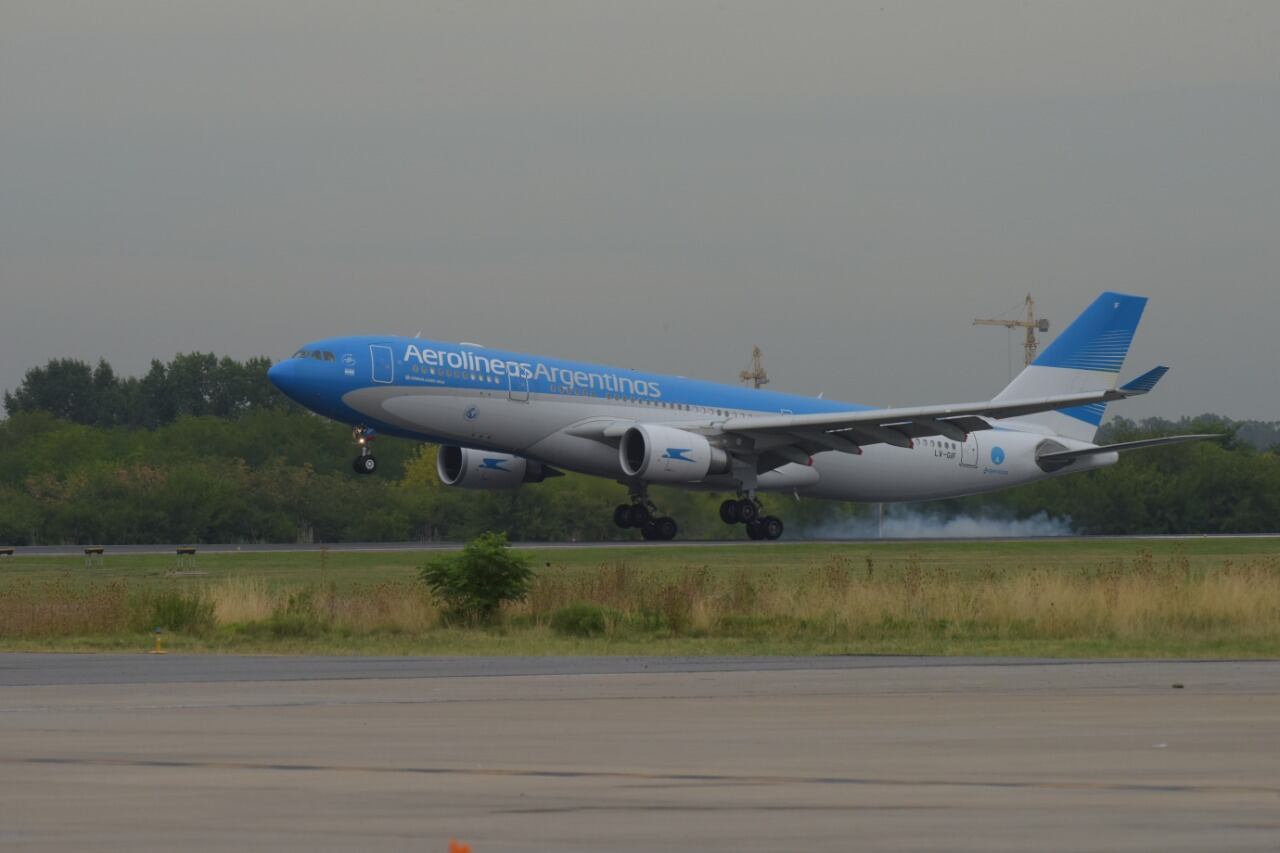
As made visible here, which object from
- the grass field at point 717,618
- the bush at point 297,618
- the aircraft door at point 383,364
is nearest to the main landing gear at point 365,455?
the aircraft door at point 383,364

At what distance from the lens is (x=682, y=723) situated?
14.2 metres

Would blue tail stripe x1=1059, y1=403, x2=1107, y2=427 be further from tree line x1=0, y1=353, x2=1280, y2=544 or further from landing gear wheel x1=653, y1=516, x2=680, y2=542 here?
landing gear wheel x1=653, y1=516, x2=680, y2=542

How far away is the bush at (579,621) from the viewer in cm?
2669

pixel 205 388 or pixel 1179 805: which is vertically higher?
pixel 205 388

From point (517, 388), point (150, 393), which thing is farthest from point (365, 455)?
point (150, 393)

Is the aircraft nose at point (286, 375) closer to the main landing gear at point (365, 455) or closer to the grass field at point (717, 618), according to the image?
the main landing gear at point (365, 455)

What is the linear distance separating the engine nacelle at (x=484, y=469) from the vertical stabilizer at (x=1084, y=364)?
15.8 meters

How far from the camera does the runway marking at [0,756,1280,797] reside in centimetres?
1050

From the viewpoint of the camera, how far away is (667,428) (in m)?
53.7

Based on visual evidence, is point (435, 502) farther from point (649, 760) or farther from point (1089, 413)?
point (649, 760)

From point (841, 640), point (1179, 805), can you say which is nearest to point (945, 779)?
point (1179, 805)

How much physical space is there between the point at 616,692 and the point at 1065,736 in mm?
4826

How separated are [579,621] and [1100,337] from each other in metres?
42.0

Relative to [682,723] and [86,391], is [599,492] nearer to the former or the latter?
[682,723]
